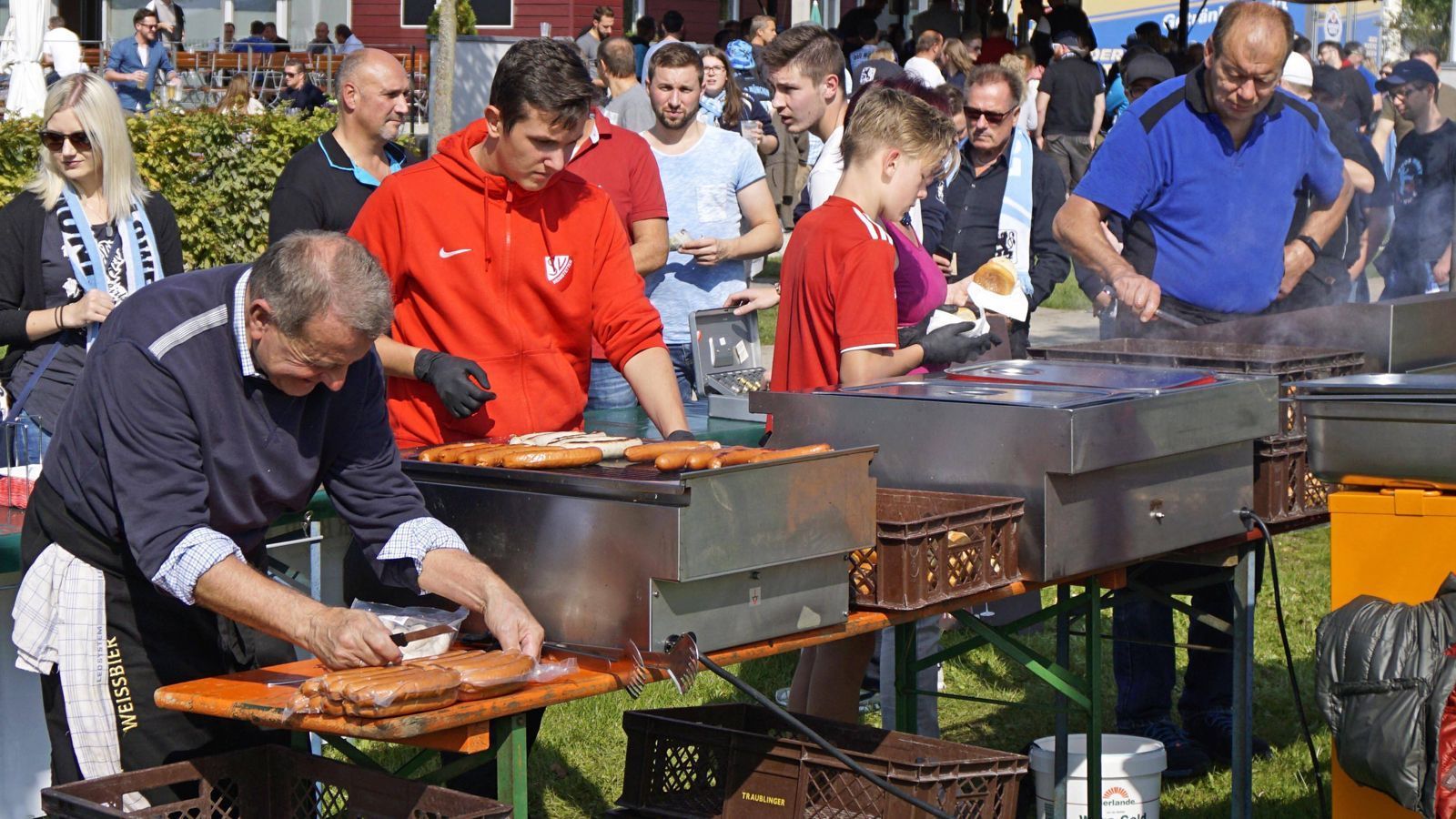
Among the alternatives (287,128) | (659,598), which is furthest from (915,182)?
(287,128)

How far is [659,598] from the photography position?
2.73 metres

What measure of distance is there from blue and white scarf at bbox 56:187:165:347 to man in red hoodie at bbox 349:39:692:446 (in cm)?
144

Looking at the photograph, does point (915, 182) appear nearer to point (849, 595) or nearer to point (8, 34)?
point (849, 595)

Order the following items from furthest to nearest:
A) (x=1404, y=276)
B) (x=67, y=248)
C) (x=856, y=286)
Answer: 1. (x=1404, y=276)
2. (x=67, y=248)
3. (x=856, y=286)

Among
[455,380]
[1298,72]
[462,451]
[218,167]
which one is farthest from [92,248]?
[218,167]

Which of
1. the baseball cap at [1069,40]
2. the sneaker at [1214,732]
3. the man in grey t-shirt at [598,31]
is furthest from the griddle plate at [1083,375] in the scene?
the man in grey t-shirt at [598,31]

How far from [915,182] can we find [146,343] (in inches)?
73.7

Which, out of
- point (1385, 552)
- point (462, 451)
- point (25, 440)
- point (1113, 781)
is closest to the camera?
point (462, 451)

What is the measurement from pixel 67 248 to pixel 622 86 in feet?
14.2

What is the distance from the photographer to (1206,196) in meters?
4.88

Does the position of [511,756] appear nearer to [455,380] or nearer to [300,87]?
[455,380]

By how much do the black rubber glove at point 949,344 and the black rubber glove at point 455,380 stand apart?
3.76 ft

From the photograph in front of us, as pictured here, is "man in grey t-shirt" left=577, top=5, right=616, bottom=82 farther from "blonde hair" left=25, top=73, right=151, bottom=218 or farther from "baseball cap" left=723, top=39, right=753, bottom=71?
"blonde hair" left=25, top=73, right=151, bottom=218

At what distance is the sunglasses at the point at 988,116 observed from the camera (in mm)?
5902
